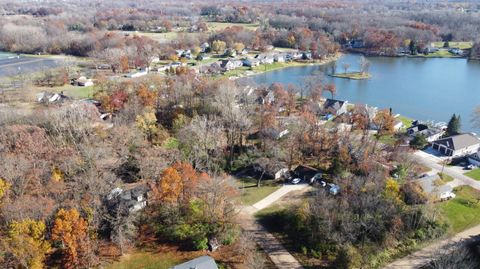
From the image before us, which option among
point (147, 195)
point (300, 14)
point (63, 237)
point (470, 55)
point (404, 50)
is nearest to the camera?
point (63, 237)

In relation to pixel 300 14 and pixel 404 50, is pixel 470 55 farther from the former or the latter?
pixel 300 14

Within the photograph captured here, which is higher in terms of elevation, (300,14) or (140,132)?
(300,14)

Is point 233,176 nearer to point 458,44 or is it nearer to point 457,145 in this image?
point 457,145

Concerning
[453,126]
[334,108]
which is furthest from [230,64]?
[453,126]

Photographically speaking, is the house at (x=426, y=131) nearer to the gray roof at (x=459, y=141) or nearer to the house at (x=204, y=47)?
the gray roof at (x=459, y=141)

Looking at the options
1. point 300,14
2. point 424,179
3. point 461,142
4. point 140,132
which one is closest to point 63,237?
point 140,132

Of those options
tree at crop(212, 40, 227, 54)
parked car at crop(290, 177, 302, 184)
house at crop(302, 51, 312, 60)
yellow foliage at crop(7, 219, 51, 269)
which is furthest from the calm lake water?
yellow foliage at crop(7, 219, 51, 269)
